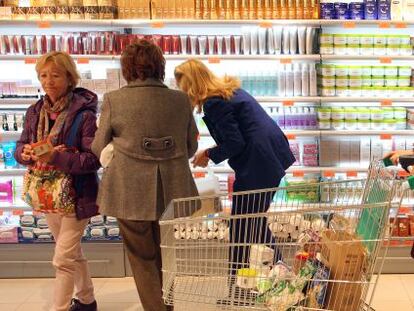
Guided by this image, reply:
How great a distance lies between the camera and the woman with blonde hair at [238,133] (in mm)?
3172

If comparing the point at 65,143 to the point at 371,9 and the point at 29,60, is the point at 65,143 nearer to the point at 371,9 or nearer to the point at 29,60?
the point at 29,60

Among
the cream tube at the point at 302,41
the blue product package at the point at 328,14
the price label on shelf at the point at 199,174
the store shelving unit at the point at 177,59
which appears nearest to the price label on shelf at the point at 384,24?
the store shelving unit at the point at 177,59

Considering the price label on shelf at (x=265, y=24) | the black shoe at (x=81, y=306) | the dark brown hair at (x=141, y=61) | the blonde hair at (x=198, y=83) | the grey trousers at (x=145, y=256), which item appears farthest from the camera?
the price label on shelf at (x=265, y=24)

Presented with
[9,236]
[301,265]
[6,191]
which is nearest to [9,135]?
[6,191]

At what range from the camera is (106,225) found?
13.9ft

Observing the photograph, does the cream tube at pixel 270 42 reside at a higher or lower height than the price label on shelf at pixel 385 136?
higher

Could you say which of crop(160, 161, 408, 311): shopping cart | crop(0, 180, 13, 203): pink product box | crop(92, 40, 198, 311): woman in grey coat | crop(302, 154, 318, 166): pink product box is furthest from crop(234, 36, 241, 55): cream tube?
crop(160, 161, 408, 311): shopping cart

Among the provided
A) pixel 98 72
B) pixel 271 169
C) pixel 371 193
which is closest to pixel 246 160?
pixel 271 169

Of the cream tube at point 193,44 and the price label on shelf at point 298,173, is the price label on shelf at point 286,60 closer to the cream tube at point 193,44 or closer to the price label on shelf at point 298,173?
the cream tube at point 193,44

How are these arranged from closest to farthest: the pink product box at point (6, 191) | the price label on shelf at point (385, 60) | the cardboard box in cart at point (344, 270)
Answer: the cardboard box in cart at point (344, 270), the price label on shelf at point (385, 60), the pink product box at point (6, 191)

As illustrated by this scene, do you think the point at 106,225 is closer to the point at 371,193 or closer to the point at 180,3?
the point at 180,3

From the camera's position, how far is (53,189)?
3072 millimetres

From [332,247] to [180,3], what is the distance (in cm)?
275

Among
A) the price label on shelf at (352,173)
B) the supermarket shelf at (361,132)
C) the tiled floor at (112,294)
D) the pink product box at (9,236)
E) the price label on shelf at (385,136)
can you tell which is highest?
the supermarket shelf at (361,132)
